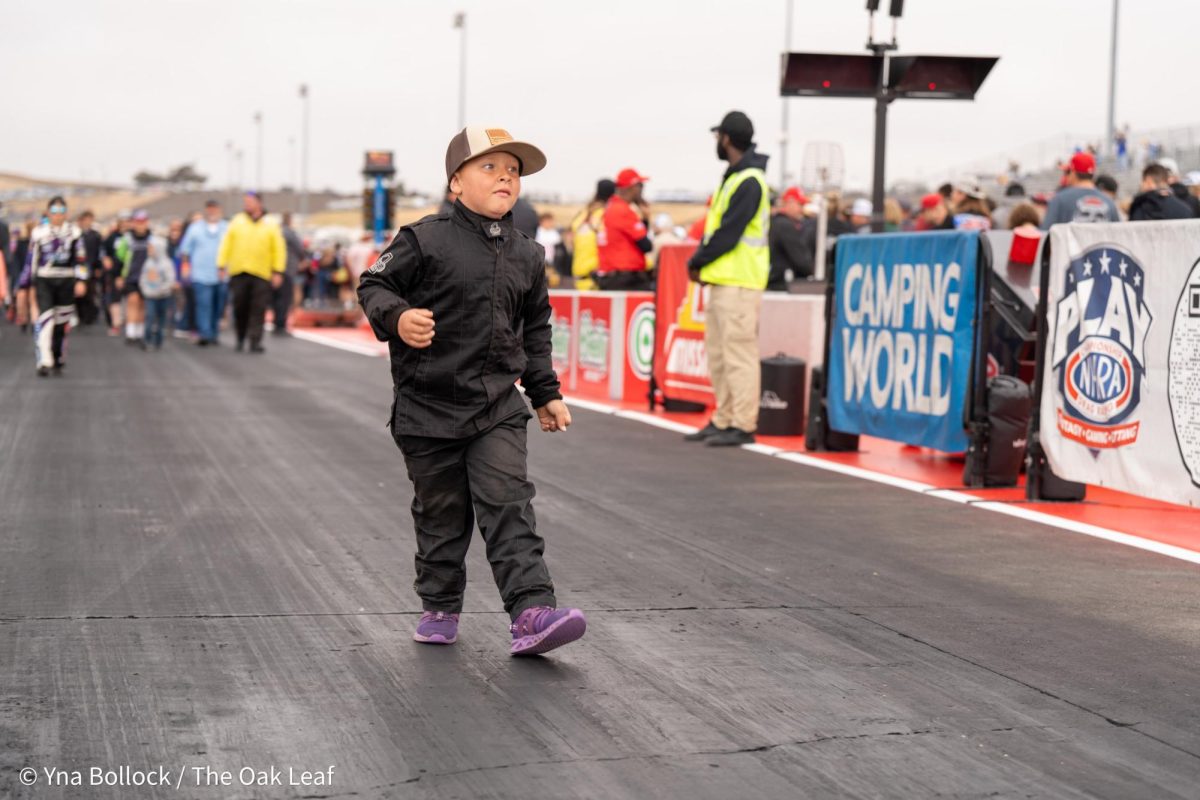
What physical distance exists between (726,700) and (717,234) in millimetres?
7407

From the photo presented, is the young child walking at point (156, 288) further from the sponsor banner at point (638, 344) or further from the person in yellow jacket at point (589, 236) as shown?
the sponsor banner at point (638, 344)

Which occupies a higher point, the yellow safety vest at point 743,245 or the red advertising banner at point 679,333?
the yellow safety vest at point 743,245

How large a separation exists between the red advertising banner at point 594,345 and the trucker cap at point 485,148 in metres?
11.1

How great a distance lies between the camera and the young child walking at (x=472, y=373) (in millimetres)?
5422

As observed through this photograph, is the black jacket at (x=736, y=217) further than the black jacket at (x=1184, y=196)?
No

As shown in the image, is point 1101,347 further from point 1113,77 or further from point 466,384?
point 1113,77

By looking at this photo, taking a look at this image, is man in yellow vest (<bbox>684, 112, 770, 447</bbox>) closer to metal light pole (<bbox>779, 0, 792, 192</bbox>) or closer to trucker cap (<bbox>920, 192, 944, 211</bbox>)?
trucker cap (<bbox>920, 192, 944, 211</bbox>)

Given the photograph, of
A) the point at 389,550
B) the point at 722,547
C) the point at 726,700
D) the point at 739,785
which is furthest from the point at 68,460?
the point at 739,785

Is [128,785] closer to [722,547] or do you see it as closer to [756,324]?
[722,547]

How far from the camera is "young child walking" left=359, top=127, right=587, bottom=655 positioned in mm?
5422

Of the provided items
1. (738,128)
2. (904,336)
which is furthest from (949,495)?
(738,128)

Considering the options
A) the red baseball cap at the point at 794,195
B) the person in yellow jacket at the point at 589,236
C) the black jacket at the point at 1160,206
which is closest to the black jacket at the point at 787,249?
the red baseball cap at the point at 794,195

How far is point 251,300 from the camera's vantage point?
942 inches

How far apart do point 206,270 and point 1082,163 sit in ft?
52.5
